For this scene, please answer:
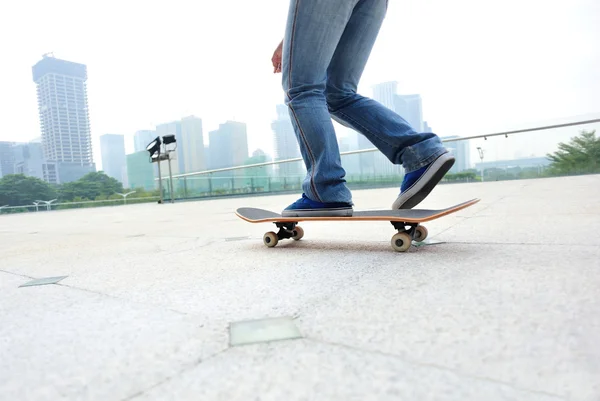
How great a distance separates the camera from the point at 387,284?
0.62 metres

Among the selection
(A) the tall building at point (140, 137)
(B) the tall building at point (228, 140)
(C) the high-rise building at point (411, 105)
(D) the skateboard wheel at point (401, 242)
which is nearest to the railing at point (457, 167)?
(C) the high-rise building at point (411, 105)

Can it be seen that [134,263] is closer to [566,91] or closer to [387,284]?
[387,284]

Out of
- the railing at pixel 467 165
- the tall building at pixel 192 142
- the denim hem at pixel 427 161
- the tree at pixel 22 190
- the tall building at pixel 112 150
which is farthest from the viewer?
the tall building at pixel 112 150

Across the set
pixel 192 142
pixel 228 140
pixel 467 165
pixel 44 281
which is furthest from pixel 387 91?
pixel 192 142

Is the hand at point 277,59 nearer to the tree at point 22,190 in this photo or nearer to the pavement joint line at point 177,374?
the pavement joint line at point 177,374

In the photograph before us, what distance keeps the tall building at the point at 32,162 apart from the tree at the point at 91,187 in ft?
9.07

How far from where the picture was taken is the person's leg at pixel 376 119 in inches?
40.9

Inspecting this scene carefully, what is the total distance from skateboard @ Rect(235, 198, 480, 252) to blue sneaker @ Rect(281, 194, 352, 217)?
0.05 ft

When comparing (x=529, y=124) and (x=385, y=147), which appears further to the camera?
(x=529, y=124)

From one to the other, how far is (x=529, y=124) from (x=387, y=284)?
24.4 ft

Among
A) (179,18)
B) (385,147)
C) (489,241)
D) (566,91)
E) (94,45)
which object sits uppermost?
(94,45)

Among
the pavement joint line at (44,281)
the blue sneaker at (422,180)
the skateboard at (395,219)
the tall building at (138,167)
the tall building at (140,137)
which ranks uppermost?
the tall building at (140,137)

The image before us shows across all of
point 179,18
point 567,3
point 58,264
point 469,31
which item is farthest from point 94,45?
point 58,264

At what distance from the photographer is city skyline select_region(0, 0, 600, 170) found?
645 inches
